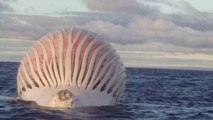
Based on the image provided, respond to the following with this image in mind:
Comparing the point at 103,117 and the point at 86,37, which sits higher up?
the point at 86,37

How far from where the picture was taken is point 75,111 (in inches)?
731

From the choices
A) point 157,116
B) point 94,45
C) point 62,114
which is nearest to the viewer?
point 62,114

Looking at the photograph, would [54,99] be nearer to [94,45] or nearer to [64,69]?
[64,69]

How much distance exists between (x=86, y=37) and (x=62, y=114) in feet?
9.01

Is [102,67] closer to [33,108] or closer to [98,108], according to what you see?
[98,108]

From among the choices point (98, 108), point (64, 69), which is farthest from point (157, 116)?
point (64, 69)

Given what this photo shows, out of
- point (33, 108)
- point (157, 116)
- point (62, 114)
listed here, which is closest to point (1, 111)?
point (33, 108)

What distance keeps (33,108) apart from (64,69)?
1.61 meters

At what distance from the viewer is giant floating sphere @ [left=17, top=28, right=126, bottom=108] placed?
18844 millimetres

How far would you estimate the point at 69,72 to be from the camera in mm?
18828

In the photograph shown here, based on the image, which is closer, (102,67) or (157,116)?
(102,67)

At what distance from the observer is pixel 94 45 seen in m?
19.7

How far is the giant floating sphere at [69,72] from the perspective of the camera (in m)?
18.8

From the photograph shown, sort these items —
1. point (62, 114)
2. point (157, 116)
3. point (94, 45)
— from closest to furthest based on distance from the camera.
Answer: point (62, 114), point (94, 45), point (157, 116)
